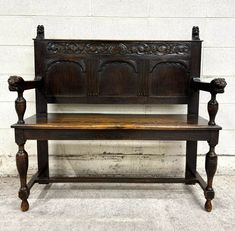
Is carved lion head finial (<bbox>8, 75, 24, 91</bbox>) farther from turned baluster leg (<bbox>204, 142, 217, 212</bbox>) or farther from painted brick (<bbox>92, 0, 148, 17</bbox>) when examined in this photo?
turned baluster leg (<bbox>204, 142, 217, 212</bbox>)

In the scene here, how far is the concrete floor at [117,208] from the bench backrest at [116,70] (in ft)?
2.14

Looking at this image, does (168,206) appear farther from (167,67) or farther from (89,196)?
(167,67)

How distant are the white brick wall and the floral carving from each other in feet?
0.66

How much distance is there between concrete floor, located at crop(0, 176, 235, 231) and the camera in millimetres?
1630

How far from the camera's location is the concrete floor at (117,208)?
Answer: 163 centimetres

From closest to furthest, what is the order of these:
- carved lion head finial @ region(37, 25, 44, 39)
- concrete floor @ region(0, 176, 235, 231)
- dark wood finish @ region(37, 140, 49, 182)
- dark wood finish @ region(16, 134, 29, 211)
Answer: concrete floor @ region(0, 176, 235, 231)
dark wood finish @ region(16, 134, 29, 211)
carved lion head finial @ region(37, 25, 44, 39)
dark wood finish @ region(37, 140, 49, 182)

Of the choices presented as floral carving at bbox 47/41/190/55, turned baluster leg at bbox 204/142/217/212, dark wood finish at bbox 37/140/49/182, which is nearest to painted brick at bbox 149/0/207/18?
floral carving at bbox 47/41/190/55

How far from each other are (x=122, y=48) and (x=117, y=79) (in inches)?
9.2

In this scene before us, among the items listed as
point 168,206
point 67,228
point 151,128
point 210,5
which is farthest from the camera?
point 210,5

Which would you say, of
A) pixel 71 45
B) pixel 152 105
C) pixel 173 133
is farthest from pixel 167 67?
pixel 71 45

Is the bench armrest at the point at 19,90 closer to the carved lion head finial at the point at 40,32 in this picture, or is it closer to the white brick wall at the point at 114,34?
the carved lion head finial at the point at 40,32

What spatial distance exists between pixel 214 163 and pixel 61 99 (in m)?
1.17

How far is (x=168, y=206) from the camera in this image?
186 cm

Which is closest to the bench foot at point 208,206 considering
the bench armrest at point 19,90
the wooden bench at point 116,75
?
the wooden bench at point 116,75
